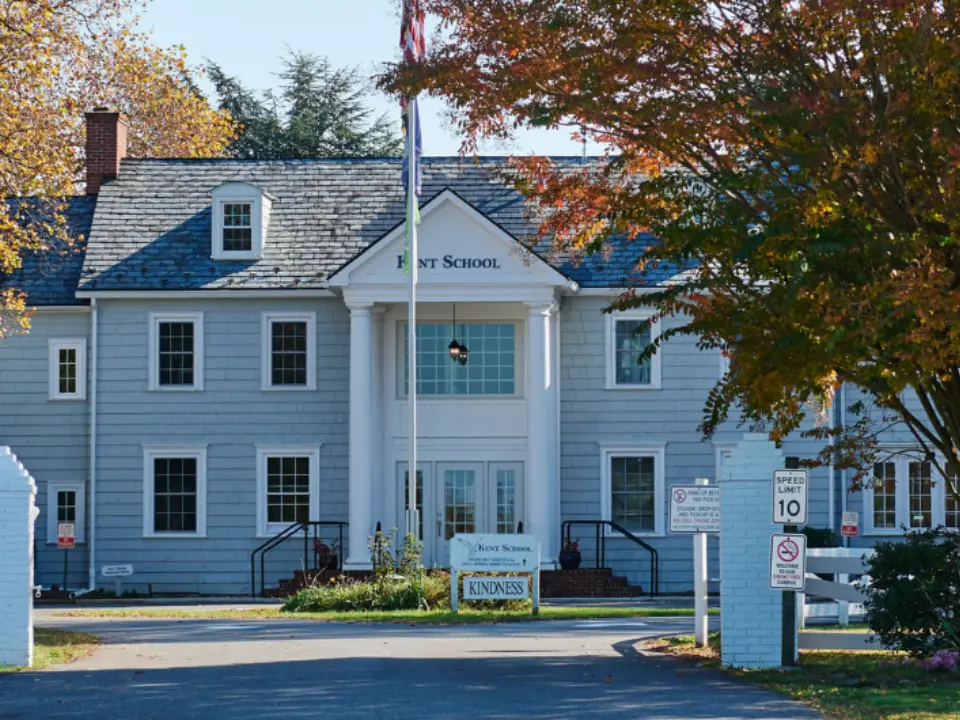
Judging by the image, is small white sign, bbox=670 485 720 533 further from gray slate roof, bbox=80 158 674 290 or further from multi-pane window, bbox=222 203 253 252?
multi-pane window, bbox=222 203 253 252

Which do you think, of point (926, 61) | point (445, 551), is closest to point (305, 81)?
point (445, 551)

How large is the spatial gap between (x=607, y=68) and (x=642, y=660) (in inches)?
238

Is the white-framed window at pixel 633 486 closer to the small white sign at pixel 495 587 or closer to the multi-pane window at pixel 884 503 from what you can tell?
the multi-pane window at pixel 884 503

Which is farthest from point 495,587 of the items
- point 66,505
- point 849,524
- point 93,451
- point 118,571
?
point 66,505

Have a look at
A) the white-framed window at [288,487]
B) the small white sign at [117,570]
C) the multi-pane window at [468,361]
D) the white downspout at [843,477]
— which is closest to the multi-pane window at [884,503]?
the white downspout at [843,477]

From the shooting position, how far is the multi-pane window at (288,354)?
33969mm

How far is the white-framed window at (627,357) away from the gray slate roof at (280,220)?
0.92 m

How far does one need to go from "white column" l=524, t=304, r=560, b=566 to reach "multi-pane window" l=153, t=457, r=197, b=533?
7014mm

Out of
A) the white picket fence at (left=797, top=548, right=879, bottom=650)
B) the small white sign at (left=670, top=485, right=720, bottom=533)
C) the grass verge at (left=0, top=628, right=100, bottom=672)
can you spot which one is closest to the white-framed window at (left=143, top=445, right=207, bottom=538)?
the grass verge at (left=0, top=628, right=100, bottom=672)

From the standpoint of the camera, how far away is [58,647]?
58.3 ft

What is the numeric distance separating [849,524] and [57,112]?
730 inches

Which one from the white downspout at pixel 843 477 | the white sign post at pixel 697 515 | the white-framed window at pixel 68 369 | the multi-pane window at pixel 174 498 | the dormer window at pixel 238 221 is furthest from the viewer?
the white-framed window at pixel 68 369

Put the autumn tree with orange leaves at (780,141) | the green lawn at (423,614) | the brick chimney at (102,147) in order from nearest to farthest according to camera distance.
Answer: the autumn tree with orange leaves at (780,141), the green lawn at (423,614), the brick chimney at (102,147)

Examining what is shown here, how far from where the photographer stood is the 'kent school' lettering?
3212cm
